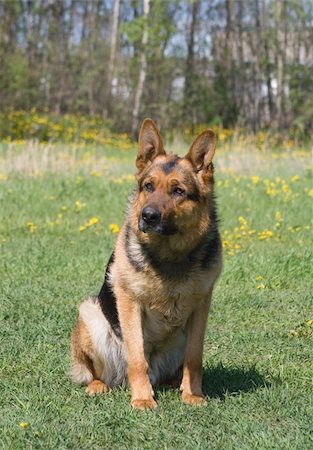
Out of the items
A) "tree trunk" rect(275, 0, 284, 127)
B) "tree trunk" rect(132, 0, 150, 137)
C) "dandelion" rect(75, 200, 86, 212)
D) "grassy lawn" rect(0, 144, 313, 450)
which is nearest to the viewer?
"grassy lawn" rect(0, 144, 313, 450)

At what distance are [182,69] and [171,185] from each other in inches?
1007

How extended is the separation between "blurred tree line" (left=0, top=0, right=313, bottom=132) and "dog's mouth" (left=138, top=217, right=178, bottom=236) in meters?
22.3

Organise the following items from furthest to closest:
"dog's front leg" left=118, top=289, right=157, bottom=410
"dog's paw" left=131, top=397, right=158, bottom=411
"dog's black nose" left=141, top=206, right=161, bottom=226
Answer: "dog's front leg" left=118, top=289, right=157, bottom=410, "dog's paw" left=131, top=397, right=158, bottom=411, "dog's black nose" left=141, top=206, right=161, bottom=226

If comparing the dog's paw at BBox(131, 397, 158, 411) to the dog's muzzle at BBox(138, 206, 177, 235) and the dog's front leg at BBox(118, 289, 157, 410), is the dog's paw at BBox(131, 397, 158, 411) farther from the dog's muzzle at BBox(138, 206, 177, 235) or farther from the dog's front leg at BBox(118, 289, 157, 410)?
the dog's muzzle at BBox(138, 206, 177, 235)

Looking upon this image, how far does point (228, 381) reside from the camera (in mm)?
4875

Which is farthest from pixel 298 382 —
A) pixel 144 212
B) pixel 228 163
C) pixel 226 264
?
pixel 228 163

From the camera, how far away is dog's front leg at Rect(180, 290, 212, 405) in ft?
14.8

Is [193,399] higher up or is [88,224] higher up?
[193,399]

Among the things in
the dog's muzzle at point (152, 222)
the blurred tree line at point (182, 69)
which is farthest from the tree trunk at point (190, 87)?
the dog's muzzle at point (152, 222)

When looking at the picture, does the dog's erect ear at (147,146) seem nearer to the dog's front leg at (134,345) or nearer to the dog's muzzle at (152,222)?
the dog's muzzle at (152,222)

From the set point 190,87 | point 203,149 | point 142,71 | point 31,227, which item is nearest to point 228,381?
point 203,149

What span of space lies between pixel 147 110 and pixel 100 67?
9.66ft

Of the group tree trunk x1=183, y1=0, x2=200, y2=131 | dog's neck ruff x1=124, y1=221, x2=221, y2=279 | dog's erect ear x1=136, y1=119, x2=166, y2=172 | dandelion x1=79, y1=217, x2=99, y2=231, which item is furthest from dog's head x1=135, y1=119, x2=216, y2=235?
tree trunk x1=183, y1=0, x2=200, y2=131

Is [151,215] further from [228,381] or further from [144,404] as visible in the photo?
[228,381]
